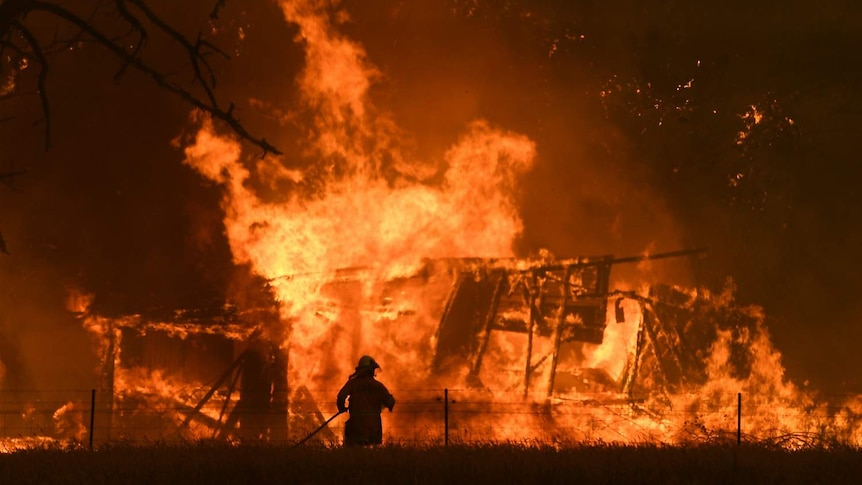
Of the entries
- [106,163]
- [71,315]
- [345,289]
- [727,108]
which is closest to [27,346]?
[71,315]

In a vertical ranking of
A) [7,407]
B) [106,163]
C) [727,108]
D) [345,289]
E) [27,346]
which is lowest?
[7,407]

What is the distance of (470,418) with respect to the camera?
1769 centimetres

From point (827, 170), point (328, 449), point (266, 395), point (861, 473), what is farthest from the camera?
point (827, 170)

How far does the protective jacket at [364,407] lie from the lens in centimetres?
1115

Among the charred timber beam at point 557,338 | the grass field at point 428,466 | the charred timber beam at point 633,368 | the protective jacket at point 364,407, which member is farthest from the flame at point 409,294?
the grass field at point 428,466

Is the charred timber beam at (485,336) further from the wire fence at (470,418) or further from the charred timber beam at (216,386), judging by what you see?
the charred timber beam at (216,386)

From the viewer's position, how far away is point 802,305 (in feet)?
62.7

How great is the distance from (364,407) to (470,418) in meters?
6.79

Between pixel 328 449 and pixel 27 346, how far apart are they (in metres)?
11.8

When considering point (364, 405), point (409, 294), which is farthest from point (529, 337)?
point (364, 405)

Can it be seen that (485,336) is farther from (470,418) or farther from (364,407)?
(364,407)

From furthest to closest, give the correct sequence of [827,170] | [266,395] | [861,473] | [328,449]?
1. [827,170]
2. [266,395]
3. [328,449]
4. [861,473]

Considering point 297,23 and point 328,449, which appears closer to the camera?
point 328,449

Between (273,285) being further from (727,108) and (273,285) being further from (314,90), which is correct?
(727,108)
